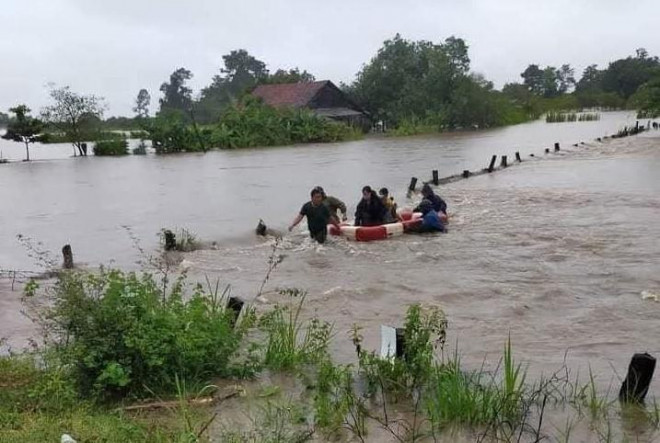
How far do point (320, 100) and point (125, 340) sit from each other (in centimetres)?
5156

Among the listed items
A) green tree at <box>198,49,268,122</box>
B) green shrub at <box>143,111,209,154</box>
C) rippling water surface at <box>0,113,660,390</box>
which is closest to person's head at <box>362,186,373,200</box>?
rippling water surface at <box>0,113,660,390</box>

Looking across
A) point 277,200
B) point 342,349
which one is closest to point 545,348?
point 342,349

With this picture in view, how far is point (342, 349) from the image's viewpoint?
747 cm

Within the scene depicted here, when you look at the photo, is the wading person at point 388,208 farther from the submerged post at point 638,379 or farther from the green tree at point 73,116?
the green tree at point 73,116

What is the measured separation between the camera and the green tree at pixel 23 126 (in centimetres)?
4116

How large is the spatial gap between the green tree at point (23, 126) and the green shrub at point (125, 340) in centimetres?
3973

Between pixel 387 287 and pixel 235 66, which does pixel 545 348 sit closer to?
pixel 387 287

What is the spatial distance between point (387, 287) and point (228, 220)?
8.74 meters

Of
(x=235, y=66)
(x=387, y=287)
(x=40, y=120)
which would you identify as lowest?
(x=387, y=287)

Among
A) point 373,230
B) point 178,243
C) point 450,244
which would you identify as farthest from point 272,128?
point 450,244

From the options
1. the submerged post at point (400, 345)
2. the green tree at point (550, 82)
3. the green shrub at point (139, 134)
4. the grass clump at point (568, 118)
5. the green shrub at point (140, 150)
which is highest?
the green tree at point (550, 82)

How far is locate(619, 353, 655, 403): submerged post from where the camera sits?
539 centimetres

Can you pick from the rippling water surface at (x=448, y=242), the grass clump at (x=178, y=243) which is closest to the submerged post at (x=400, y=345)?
the rippling water surface at (x=448, y=242)

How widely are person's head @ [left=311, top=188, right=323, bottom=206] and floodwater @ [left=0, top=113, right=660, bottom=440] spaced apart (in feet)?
3.31
